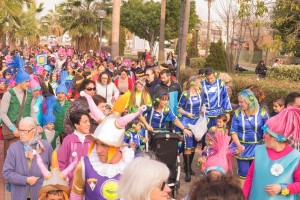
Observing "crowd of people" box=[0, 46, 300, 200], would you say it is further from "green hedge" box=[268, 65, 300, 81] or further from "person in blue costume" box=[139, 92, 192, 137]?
"green hedge" box=[268, 65, 300, 81]

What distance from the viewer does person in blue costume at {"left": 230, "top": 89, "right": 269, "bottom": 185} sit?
22.5 feet

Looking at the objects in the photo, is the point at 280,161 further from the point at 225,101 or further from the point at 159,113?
the point at 225,101

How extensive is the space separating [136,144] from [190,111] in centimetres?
157

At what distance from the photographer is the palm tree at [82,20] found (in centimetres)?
5222

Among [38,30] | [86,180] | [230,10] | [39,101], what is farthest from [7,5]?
[38,30]

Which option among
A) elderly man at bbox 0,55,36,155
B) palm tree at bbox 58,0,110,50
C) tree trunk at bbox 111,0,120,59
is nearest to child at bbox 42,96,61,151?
elderly man at bbox 0,55,36,155

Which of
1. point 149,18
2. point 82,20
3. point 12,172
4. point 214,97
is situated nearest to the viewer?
point 12,172

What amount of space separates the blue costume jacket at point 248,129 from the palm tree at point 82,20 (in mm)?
45686

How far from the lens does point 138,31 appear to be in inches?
1960

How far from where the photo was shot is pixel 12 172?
498cm

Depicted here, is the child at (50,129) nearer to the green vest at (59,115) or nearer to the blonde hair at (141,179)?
the green vest at (59,115)

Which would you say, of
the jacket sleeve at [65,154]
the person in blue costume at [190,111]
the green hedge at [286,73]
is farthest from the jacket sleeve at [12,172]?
the green hedge at [286,73]

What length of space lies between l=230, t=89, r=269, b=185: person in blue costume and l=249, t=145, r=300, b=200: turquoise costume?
227 centimetres

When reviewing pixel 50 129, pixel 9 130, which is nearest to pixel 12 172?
pixel 9 130
